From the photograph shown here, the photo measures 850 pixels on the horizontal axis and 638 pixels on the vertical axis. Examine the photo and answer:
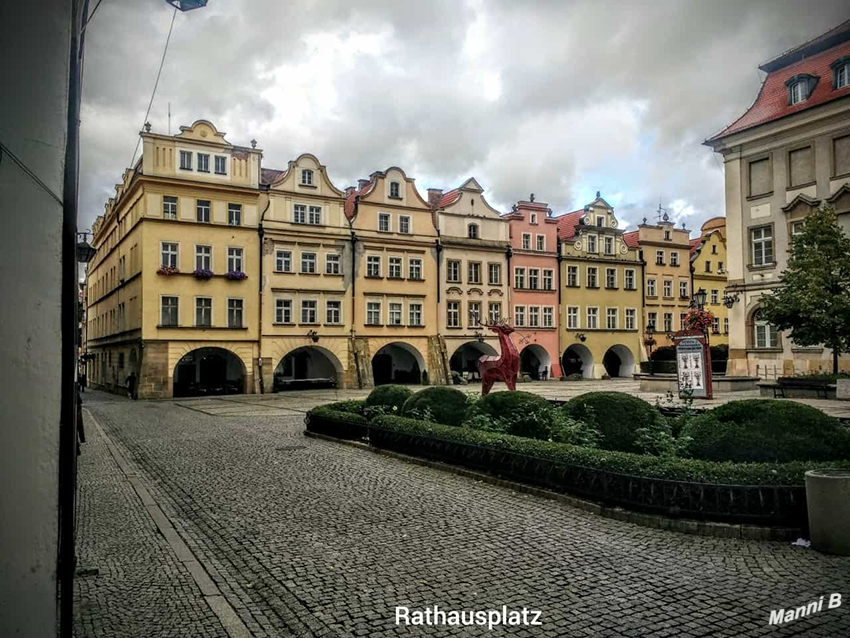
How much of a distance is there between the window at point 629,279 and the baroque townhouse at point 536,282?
23.0ft

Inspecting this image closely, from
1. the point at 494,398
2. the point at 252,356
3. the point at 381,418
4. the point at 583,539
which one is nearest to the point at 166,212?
the point at 252,356

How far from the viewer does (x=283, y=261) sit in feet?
124

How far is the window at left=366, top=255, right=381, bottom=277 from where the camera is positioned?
40.9 meters

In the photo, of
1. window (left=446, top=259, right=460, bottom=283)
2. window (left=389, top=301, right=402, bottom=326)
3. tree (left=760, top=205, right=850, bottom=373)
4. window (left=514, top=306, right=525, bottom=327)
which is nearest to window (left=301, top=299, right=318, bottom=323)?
window (left=389, top=301, right=402, bottom=326)

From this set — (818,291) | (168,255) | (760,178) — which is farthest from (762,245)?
(168,255)

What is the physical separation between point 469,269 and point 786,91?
21.0 metres

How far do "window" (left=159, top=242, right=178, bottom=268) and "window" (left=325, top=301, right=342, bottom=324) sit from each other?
29.6ft

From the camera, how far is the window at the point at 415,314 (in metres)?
42.2

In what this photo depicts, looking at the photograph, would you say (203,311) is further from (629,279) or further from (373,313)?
(629,279)

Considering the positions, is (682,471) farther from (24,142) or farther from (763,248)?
(763,248)

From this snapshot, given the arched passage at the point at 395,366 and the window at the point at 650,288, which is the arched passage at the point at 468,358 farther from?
the window at the point at 650,288

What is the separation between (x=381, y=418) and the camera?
13688mm

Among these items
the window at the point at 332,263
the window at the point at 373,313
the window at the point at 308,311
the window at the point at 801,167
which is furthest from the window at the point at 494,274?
the window at the point at 801,167

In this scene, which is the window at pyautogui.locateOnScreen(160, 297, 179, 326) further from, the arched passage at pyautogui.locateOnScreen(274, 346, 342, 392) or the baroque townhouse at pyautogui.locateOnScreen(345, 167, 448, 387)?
the baroque townhouse at pyautogui.locateOnScreen(345, 167, 448, 387)
